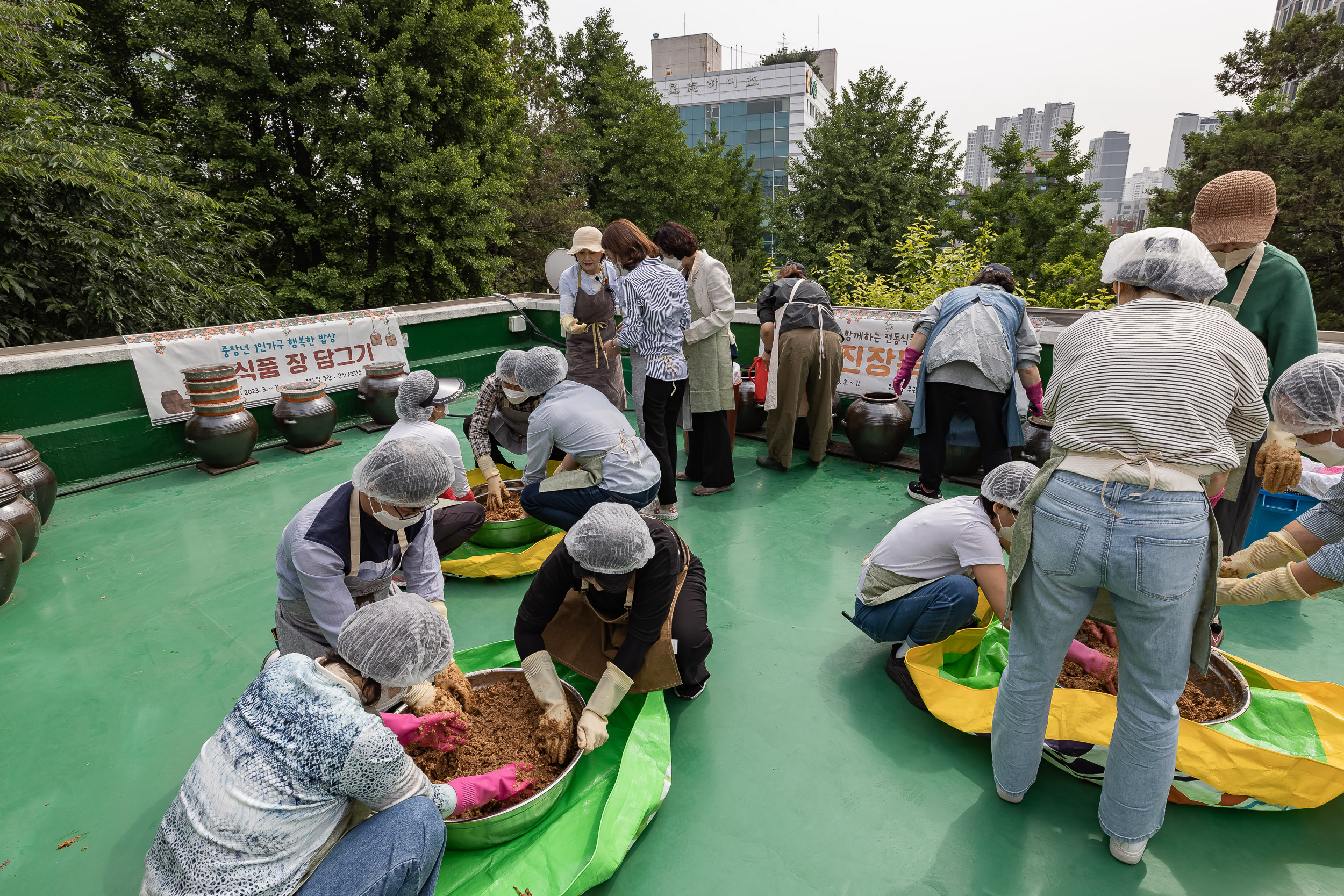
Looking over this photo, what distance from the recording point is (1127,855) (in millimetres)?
1845

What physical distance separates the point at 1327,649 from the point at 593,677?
306 centimetres

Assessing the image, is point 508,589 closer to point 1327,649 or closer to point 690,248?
point 690,248

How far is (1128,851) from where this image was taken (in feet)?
6.04

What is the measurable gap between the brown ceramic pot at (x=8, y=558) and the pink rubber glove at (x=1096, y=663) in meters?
4.56

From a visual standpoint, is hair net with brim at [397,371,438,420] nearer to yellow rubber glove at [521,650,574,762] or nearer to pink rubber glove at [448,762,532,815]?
yellow rubber glove at [521,650,574,762]

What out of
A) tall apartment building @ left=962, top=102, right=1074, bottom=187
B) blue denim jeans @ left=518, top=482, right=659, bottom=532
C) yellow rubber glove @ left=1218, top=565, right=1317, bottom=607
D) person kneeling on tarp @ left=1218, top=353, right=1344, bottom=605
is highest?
tall apartment building @ left=962, top=102, right=1074, bottom=187

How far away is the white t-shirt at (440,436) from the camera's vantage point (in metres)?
3.10

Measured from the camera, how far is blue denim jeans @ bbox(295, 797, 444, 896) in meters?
1.39

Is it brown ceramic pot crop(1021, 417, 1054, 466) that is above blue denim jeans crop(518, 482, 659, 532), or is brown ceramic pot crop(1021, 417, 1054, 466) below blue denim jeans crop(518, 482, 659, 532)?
below

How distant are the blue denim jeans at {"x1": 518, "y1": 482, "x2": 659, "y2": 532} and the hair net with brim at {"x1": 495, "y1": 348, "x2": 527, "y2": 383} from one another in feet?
1.99

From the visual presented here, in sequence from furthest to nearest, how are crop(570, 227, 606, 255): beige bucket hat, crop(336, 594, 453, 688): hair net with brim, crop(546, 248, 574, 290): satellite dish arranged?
crop(546, 248, 574, 290): satellite dish, crop(570, 227, 606, 255): beige bucket hat, crop(336, 594, 453, 688): hair net with brim

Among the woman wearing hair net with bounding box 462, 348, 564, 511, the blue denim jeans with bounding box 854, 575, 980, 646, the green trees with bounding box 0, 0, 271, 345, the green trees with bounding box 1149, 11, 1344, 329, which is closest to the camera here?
the blue denim jeans with bounding box 854, 575, 980, 646

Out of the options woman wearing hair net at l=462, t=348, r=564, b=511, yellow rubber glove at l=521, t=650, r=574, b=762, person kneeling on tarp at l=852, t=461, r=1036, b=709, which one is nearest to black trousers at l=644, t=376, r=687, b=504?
woman wearing hair net at l=462, t=348, r=564, b=511

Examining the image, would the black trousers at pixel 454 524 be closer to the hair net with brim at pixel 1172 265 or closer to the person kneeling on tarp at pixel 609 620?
the person kneeling on tarp at pixel 609 620
